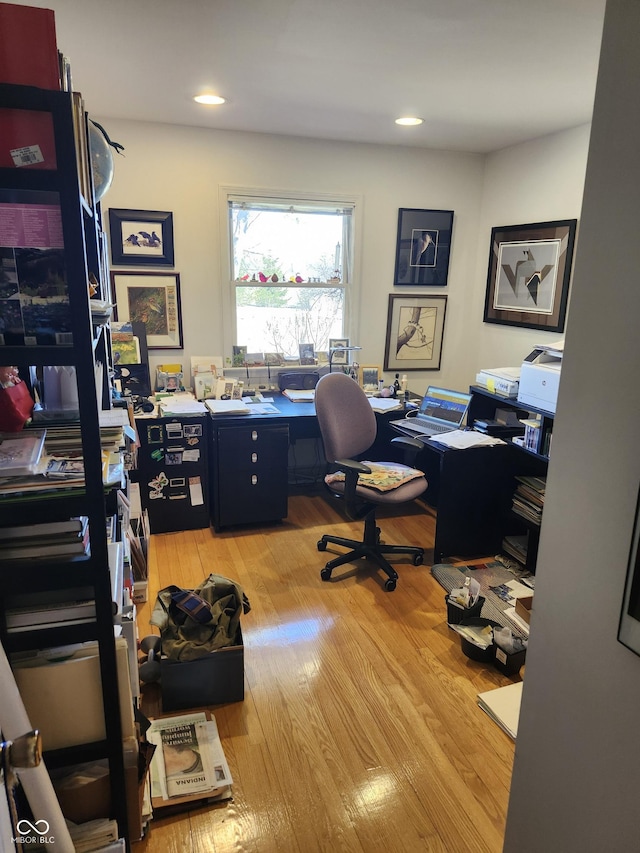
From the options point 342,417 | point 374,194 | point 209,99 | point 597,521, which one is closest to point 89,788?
point 597,521

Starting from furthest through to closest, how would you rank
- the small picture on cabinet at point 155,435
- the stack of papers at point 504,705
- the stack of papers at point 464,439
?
the small picture on cabinet at point 155,435 < the stack of papers at point 464,439 < the stack of papers at point 504,705

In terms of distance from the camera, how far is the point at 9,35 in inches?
43.2

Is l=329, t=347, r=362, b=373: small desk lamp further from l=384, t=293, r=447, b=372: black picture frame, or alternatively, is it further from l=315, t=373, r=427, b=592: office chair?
l=315, t=373, r=427, b=592: office chair

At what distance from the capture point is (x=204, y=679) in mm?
2107

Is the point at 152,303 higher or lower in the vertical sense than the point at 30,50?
lower

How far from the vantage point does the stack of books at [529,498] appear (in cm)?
303

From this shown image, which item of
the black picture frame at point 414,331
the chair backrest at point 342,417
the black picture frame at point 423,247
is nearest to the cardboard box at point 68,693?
the chair backrest at point 342,417

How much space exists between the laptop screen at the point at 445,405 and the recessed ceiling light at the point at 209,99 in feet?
6.88

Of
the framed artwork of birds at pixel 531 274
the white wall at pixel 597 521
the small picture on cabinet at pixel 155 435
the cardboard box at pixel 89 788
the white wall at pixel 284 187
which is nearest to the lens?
the white wall at pixel 597 521

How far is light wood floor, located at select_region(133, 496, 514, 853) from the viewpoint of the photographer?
168cm

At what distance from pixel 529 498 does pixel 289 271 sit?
87.2 inches

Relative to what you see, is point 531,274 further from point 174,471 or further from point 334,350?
point 174,471

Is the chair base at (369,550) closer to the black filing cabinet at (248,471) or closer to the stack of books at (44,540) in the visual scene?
the black filing cabinet at (248,471)

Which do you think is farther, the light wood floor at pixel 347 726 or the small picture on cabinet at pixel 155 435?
the small picture on cabinet at pixel 155 435
